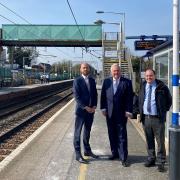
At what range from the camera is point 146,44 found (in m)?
29.9

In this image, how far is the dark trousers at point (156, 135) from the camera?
7961 mm

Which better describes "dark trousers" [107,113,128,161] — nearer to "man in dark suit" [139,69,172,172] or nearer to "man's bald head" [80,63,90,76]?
"man in dark suit" [139,69,172,172]

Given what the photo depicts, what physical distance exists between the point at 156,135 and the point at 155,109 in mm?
442

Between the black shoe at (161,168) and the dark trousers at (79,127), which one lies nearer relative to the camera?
the black shoe at (161,168)

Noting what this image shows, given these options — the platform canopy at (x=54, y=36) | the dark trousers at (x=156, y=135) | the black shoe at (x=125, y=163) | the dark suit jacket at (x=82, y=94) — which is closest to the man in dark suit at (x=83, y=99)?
the dark suit jacket at (x=82, y=94)

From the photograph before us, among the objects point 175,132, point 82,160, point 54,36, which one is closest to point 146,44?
point 82,160

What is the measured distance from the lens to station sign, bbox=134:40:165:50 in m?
29.9

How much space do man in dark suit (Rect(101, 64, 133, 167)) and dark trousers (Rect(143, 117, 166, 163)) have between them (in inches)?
16.7

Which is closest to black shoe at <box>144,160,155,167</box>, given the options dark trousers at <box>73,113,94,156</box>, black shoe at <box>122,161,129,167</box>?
black shoe at <box>122,161,129,167</box>

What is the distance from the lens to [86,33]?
172 feet

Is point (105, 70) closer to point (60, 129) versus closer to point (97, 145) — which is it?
point (60, 129)

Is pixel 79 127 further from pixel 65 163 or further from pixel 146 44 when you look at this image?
pixel 146 44

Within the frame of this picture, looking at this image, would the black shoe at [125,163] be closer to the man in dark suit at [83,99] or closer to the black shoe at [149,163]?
the black shoe at [149,163]

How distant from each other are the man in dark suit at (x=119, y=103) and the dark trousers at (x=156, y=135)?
42cm
